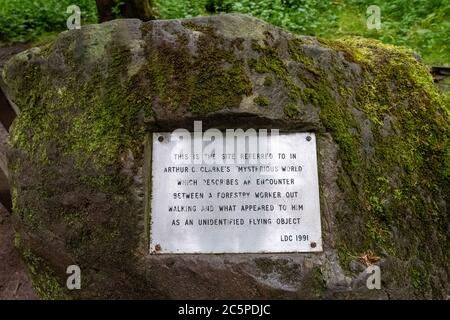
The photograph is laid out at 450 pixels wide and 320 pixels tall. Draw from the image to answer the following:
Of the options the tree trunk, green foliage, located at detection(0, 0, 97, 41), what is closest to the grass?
green foliage, located at detection(0, 0, 97, 41)

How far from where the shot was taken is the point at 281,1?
6.77 meters

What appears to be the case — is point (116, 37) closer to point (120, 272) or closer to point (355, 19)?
point (120, 272)

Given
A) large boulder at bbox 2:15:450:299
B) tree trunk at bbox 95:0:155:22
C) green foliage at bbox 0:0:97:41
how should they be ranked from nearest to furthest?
large boulder at bbox 2:15:450:299 < tree trunk at bbox 95:0:155:22 < green foliage at bbox 0:0:97:41

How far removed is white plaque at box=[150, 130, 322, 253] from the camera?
238 centimetres

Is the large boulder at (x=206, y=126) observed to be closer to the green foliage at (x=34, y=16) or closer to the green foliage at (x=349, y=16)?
the green foliage at (x=349, y=16)

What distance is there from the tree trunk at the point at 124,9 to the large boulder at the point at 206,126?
300 cm

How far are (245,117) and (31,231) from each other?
1.27 meters

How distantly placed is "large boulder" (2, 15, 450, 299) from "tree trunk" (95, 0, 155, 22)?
9.84ft

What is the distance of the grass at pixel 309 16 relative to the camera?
5.86 metres

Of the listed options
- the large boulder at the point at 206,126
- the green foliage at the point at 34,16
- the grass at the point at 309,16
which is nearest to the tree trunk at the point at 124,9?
the grass at the point at 309,16

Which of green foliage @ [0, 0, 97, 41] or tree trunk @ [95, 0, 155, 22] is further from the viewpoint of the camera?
green foliage @ [0, 0, 97, 41]

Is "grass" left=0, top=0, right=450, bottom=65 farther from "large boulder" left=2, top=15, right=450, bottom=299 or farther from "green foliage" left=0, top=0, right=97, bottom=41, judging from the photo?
"large boulder" left=2, top=15, right=450, bottom=299

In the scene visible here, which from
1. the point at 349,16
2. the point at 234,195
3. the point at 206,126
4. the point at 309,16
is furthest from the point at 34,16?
the point at 234,195
